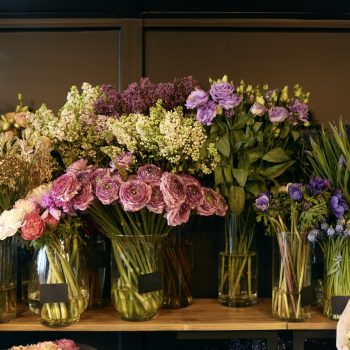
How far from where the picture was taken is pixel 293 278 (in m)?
1.41

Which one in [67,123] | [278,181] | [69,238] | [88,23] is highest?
[88,23]

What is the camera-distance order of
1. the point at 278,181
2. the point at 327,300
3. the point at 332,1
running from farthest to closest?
the point at 332,1
the point at 278,181
the point at 327,300

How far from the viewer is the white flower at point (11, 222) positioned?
1294 millimetres

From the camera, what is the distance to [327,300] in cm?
145

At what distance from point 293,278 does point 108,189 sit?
55 centimetres

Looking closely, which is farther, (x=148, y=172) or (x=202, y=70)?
(x=202, y=70)

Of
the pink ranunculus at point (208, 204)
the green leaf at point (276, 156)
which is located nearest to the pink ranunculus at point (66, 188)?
the pink ranunculus at point (208, 204)

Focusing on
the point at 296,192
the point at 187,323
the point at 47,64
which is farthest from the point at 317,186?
the point at 47,64

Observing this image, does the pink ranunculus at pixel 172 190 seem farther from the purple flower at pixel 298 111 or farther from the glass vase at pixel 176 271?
the purple flower at pixel 298 111

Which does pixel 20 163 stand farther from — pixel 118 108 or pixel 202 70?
pixel 202 70

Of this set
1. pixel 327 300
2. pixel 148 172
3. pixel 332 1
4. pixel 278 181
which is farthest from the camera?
pixel 332 1

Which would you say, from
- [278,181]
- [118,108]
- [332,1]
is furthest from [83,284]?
[332,1]

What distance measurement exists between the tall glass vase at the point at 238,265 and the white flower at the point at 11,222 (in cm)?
60

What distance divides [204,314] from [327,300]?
345mm
